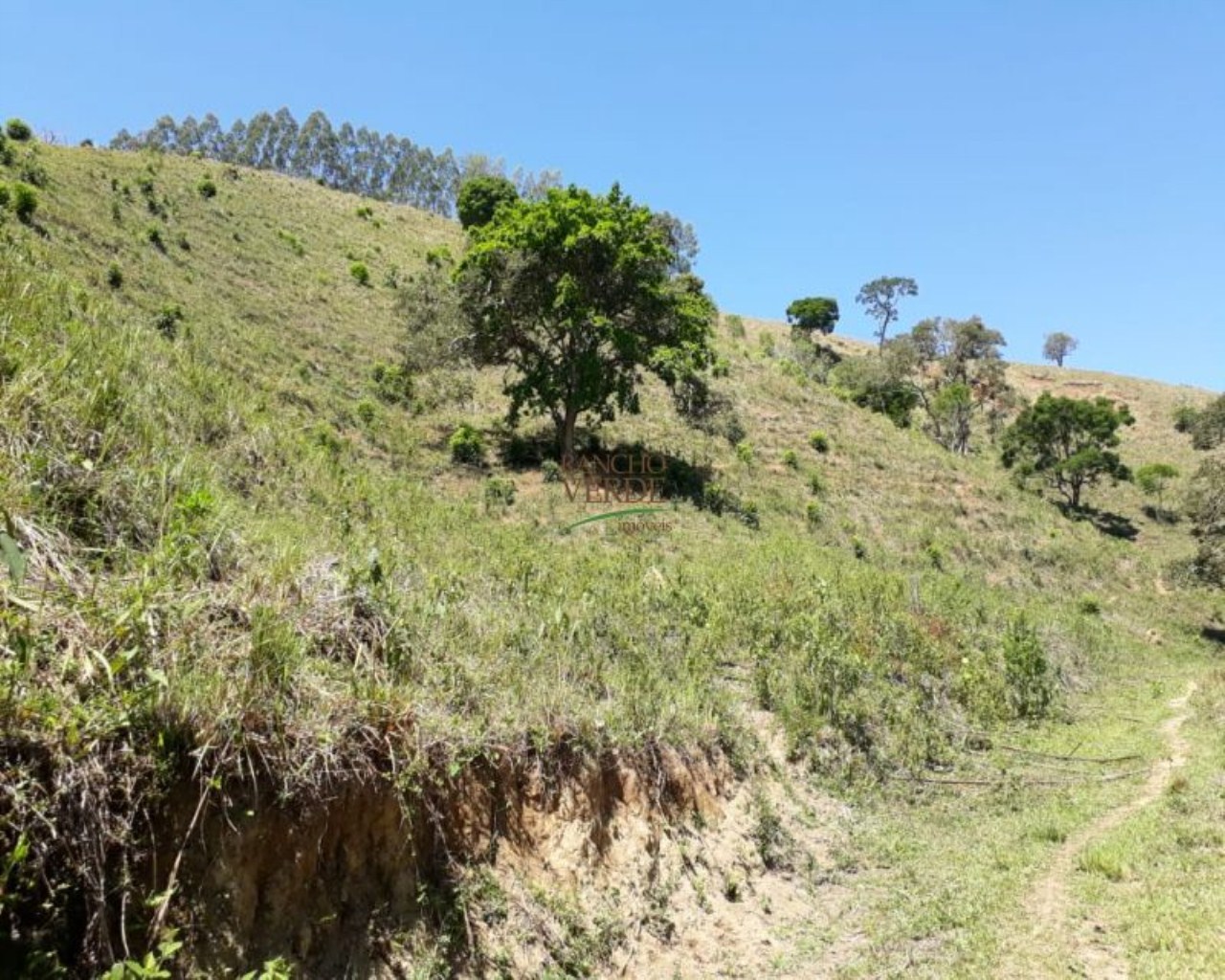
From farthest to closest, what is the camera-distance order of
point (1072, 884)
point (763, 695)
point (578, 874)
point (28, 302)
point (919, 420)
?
point (919, 420) → point (763, 695) → point (28, 302) → point (1072, 884) → point (578, 874)

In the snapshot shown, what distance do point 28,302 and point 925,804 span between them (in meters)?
12.4

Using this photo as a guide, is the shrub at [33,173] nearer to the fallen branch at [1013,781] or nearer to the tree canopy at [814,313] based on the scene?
the fallen branch at [1013,781]

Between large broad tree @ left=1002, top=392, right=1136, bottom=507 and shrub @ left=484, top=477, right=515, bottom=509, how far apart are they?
4059 cm

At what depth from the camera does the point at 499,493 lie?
18.0 metres

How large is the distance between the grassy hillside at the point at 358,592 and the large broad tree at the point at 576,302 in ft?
9.32

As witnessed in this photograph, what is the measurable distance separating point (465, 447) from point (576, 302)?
17.2 ft

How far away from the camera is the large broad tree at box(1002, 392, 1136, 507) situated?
4484 cm

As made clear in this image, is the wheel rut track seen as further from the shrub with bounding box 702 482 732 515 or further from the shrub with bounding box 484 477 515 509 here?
the shrub with bounding box 484 477 515 509

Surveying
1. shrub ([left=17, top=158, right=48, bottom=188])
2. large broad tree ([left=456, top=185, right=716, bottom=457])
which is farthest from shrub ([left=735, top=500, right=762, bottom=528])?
shrub ([left=17, top=158, right=48, bottom=188])

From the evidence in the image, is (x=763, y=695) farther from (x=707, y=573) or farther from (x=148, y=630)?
(x=148, y=630)

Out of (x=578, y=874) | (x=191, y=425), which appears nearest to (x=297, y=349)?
(x=191, y=425)

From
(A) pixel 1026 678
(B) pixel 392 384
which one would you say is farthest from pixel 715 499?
(B) pixel 392 384

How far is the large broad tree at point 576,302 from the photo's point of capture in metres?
20.1

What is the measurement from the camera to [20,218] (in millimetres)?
18344
